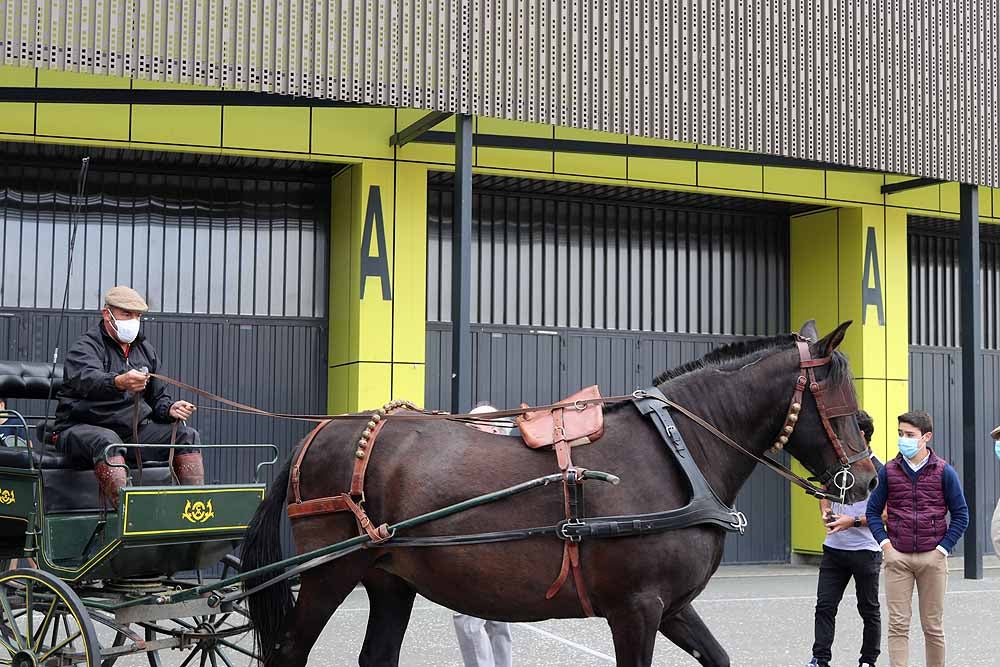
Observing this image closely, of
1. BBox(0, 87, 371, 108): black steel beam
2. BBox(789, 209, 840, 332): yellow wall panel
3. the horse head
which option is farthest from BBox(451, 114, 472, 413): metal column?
BBox(789, 209, 840, 332): yellow wall panel

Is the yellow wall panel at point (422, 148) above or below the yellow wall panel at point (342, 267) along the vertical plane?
above

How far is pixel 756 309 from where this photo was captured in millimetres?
16625

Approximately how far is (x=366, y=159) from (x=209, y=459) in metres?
3.96

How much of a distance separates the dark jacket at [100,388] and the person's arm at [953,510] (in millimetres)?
5165

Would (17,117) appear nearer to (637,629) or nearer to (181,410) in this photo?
(181,410)

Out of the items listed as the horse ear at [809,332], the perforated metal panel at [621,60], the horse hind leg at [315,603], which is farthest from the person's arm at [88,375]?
the perforated metal panel at [621,60]

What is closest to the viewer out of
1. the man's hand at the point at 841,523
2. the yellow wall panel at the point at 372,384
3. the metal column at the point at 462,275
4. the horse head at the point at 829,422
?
the horse head at the point at 829,422

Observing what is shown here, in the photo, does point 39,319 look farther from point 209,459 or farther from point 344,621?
point 344,621

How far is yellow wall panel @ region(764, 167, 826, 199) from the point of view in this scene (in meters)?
15.5

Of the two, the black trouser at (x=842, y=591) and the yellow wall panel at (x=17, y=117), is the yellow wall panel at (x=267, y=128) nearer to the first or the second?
the yellow wall panel at (x=17, y=117)

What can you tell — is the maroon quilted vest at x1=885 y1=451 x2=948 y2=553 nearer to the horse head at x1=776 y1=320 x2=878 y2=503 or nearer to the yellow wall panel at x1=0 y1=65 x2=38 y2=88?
the horse head at x1=776 y1=320 x2=878 y2=503

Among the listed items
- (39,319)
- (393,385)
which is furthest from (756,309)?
(39,319)

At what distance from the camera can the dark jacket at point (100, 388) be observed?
21.5 feet

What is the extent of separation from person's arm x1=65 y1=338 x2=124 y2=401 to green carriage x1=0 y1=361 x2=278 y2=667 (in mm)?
162
